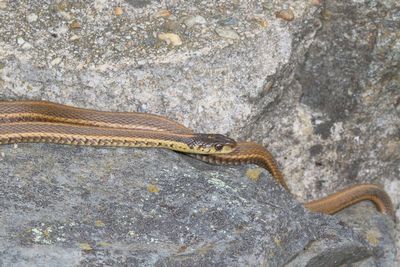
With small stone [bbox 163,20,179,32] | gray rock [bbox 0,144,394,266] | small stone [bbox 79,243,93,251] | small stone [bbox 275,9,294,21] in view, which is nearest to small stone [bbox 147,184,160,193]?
gray rock [bbox 0,144,394,266]

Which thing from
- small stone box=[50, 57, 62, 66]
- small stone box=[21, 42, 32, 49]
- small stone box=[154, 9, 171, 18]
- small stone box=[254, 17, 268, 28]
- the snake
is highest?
small stone box=[254, 17, 268, 28]

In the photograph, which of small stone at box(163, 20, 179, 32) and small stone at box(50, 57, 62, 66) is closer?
small stone at box(50, 57, 62, 66)

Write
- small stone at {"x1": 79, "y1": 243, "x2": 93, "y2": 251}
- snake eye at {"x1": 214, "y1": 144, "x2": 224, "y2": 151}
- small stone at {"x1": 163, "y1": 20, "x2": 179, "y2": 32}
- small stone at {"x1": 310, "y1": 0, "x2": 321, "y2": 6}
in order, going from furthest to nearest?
small stone at {"x1": 310, "y1": 0, "x2": 321, "y2": 6} → small stone at {"x1": 163, "y1": 20, "x2": 179, "y2": 32} → snake eye at {"x1": 214, "y1": 144, "x2": 224, "y2": 151} → small stone at {"x1": 79, "y1": 243, "x2": 93, "y2": 251}

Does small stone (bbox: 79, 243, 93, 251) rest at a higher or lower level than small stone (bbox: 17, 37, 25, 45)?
lower

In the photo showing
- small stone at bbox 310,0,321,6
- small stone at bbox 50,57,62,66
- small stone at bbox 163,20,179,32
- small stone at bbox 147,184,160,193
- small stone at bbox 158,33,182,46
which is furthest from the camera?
small stone at bbox 310,0,321,6

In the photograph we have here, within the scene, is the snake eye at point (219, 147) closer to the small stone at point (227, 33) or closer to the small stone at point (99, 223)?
the small stone at point (227, 33)

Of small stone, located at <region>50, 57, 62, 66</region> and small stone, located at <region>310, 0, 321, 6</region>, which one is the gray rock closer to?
small stone, located at <region>50, 57, 62, 66</region>

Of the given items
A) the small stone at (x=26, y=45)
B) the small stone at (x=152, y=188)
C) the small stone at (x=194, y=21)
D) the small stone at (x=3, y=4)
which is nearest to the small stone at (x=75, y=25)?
the small stone at (x=26, y=45)

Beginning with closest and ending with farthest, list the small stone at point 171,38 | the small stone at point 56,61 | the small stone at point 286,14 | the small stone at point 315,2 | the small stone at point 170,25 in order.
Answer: the small stone at point 56,61 < the small stone at point 171,38 < the small stone at point 170,25 < the small stone at point 286,14 < the small stone at point 315,2

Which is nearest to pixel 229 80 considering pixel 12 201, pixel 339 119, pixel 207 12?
pixel 207 12
